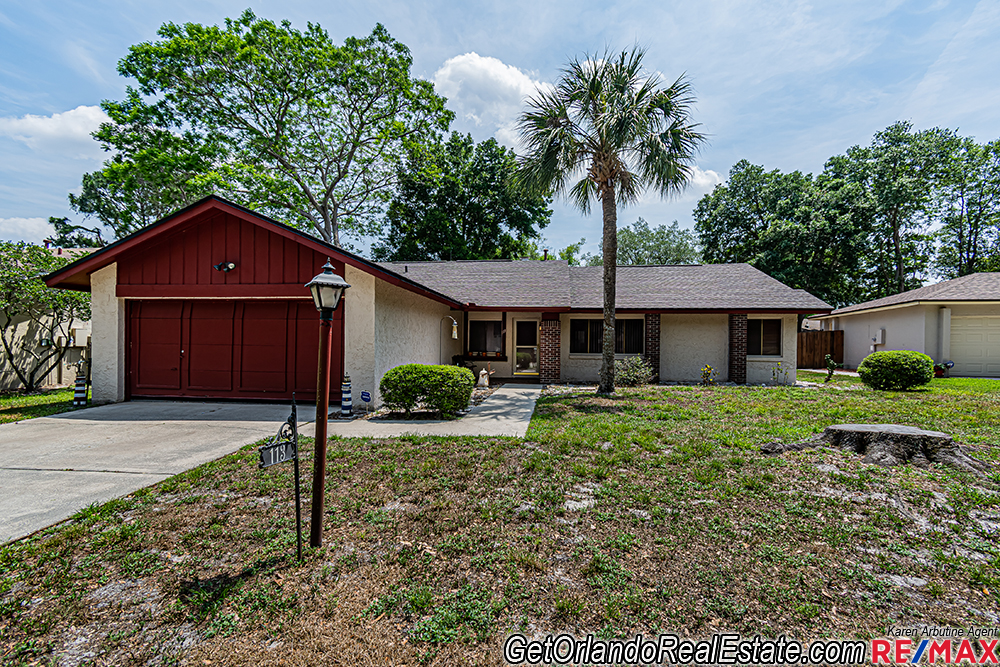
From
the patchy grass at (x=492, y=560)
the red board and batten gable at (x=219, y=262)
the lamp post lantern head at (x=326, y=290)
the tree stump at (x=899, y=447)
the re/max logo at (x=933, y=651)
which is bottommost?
the re/max logo at (x=933, y=651)

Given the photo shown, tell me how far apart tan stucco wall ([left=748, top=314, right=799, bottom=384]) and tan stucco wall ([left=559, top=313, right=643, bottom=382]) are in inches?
154

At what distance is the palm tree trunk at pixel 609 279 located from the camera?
10.9 metres

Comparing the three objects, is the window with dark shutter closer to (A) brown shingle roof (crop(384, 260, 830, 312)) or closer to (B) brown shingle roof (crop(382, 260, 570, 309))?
(A) brown shingle roof (crop(384, 260, 830, 312))

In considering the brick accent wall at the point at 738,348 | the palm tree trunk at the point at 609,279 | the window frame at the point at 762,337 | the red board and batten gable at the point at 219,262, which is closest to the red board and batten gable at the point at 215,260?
the red board and batten gable at the point at 219,262

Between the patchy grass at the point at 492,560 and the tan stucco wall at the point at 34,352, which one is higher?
the tan stucco wall at the point at 34,352

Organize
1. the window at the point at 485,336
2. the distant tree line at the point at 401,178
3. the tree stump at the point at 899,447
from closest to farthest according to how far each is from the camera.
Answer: the tree stump at the point at 899,447
the window at the point at 485,336
the distant tree line at the point at 401,178

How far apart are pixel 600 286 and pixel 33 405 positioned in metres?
15.6

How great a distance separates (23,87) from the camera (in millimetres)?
9789

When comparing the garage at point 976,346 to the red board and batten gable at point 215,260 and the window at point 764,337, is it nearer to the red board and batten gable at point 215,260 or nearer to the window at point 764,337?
the window at point 764,337

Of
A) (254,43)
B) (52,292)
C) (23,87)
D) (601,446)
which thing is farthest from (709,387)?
(254,43)

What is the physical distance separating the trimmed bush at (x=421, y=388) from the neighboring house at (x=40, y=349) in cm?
871

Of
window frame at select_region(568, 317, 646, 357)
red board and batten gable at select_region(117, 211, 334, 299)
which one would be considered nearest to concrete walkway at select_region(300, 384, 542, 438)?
red board and batten gable at select_region(117, 211, 334, 299)

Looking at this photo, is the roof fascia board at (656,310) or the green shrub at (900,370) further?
the roof fascia board at (656,310)

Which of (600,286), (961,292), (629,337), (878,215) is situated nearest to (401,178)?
(600,286)
